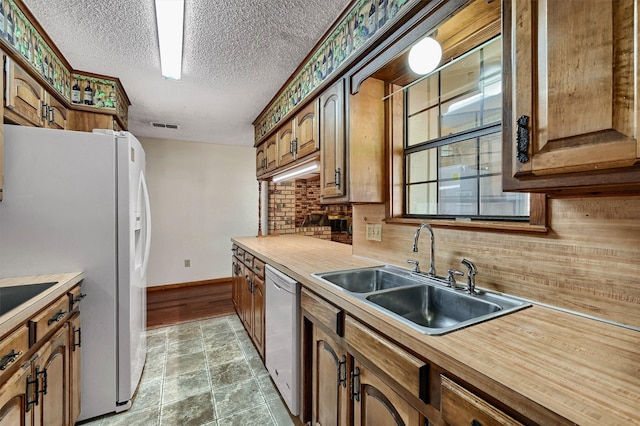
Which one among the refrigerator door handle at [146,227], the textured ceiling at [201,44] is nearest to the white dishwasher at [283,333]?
the refrigerator door handle at [146,227]

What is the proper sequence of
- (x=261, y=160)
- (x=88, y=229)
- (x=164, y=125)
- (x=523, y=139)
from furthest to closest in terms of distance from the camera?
(x=164, y=125) → (x=261, y=160) → (x=88, y=229) → (x=523, y=139)

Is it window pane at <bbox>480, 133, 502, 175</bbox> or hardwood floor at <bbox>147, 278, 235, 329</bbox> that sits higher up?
window pane at <bbox>480, 133, 502, 175</bbox>

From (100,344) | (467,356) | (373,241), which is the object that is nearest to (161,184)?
(100,344)

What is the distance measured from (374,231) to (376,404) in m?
1.11

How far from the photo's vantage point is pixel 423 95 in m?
1.78

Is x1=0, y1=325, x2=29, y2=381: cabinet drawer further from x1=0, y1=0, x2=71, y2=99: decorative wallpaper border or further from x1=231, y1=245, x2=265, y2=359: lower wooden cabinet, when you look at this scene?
x1=0, y1=0, x2=71, y2=99: decorative wallpaper border

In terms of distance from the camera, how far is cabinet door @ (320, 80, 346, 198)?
1.80 m

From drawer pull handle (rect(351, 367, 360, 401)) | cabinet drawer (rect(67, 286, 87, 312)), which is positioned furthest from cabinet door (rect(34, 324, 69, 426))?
drawer pull handle (rect(351, 367, 360, 401))

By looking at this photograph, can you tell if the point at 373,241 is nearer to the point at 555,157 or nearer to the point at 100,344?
the point at 555,157

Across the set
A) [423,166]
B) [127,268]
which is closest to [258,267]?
[127,268]

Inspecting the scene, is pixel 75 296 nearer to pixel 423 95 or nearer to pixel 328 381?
pixel 328 381

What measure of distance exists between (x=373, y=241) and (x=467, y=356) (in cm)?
127

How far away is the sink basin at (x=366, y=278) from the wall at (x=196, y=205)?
3.79 m

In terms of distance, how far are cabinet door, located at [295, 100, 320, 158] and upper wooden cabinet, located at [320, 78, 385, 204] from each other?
0.92 ft
